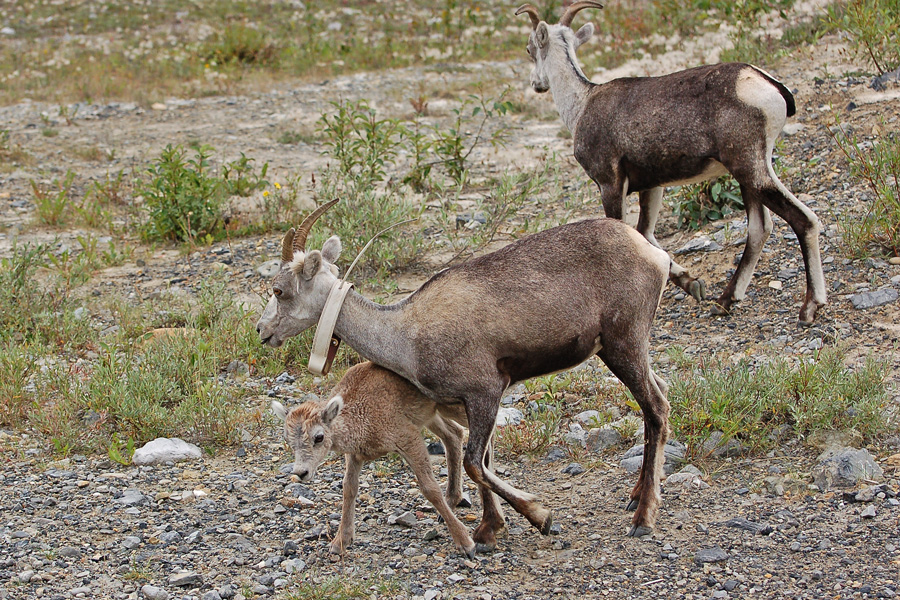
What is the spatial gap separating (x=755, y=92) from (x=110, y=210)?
7.45m

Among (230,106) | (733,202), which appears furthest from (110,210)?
(733,202)

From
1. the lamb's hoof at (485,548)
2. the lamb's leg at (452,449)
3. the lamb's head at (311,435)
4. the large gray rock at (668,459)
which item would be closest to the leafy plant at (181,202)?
the lamb's leg at (452,449)

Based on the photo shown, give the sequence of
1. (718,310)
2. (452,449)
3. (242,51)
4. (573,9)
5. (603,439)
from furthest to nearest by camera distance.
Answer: (242,51)
(573,9)
(718,310)
(603,439)
(452,449)

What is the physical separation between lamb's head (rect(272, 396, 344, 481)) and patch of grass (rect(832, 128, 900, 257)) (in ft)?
15.5

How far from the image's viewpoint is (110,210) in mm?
11242

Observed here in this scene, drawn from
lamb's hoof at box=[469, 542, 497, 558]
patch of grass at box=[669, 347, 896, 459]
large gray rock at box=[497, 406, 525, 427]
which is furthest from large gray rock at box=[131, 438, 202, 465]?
patch of grass at box=[669, 347, 896, 459]

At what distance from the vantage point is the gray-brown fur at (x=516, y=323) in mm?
5039

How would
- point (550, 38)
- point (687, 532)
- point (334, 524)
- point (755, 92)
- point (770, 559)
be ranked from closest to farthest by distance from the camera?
point (770, 559) < point (687, 532) < point (334, 524) < point (755, 92) < point (550, 38)

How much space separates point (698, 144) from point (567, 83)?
1651mm

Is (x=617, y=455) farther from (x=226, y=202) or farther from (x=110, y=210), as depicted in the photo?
(x=110, y=210)

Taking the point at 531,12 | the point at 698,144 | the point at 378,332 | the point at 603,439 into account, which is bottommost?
the point at 603,439

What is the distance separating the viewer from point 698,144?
7.12m

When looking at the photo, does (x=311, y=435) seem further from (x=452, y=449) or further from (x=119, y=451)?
(x=119, y=451)

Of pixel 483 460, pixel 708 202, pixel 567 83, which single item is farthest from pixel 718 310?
pixel 483 460
